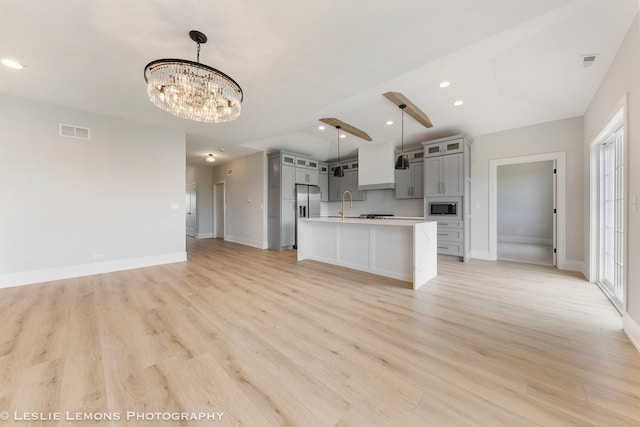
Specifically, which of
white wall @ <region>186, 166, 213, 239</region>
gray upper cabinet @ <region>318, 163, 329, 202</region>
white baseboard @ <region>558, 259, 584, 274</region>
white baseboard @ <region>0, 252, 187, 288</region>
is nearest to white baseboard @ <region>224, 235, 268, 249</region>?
white wall @ <region>186, 166, 213, 239</region>

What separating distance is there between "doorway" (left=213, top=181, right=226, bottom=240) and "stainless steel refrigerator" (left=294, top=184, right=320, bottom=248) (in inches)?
136

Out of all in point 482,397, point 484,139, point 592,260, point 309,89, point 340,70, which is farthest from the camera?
point 484,139

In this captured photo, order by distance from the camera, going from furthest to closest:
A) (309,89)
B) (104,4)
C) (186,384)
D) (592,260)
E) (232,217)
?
(232,217) → (592,260) → (309,89) → (104,4) → (186,384)

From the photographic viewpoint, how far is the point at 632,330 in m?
2.00

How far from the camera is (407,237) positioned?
11.6 ft

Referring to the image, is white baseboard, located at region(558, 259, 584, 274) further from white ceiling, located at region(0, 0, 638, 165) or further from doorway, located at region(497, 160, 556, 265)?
doorway, located at region(497, 160, 556, 265)

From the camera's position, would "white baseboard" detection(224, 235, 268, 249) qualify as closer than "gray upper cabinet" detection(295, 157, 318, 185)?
Yes

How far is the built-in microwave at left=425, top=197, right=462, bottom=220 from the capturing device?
511 cm

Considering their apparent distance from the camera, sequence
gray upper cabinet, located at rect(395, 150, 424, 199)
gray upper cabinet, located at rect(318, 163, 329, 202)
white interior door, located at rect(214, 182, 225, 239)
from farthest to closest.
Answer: white interior door, located at rect(214, 182, 225, 239), gray upper cabinet, located at rect(318, 163, 329, 202), gray upper cabinet, located at rect(395, 150, 424, 199)

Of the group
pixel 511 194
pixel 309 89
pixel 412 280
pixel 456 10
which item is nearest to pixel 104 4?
pixel 309 89

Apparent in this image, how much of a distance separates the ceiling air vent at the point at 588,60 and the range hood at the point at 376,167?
3.59 m

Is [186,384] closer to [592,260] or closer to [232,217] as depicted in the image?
[592,260]

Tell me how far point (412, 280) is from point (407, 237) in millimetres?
649

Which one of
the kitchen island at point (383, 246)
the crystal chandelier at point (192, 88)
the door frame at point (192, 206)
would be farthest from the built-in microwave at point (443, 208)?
the door frame at point (192, 206)
